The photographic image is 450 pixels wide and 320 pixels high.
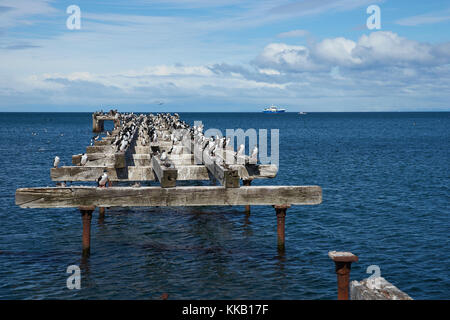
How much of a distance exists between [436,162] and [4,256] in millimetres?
45013

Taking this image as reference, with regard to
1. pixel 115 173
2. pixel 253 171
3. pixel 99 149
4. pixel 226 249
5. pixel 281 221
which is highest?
pixel 99 149

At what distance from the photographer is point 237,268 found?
15250 millimetres

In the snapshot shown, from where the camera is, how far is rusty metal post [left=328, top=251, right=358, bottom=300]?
29.9ft

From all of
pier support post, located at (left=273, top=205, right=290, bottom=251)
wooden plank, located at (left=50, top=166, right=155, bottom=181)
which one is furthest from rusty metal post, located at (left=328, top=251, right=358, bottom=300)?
wooden plank, located at (left=50, top=166, right=155, bottom=181)

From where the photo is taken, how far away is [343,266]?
9.45m

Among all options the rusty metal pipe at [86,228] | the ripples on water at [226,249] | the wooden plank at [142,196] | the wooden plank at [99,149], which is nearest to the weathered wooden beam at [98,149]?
the wooden plank at [99,149]

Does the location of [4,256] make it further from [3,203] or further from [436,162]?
[436,162]

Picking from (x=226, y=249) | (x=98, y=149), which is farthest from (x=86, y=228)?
(x=98, y=149)

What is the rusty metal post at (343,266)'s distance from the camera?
9102 mm

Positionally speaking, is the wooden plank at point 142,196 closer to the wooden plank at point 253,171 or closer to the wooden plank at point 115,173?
the wooden plank at point 253,171

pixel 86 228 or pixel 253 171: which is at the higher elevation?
pixel 253 171

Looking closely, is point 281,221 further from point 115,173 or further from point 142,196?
point 115,173
